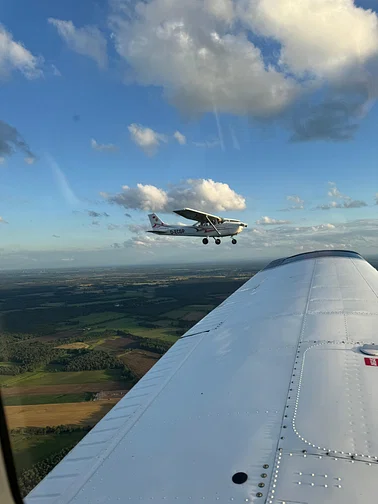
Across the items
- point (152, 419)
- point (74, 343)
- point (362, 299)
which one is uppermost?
point (362, 299)

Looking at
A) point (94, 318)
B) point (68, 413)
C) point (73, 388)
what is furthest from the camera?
point (94, 318)

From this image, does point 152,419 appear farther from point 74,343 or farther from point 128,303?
point 128,303

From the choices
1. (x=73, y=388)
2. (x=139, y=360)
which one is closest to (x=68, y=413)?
(x=73, y=388)

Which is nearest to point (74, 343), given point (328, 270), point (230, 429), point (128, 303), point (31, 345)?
point (31, 345)

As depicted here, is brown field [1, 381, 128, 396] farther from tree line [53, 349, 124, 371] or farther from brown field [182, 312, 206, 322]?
brown field [182, 312, 206, 322]

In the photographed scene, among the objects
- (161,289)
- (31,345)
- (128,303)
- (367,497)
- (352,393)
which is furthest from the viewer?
(161,289)

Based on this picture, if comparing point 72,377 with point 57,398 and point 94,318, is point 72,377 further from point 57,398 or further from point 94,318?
point 94,318

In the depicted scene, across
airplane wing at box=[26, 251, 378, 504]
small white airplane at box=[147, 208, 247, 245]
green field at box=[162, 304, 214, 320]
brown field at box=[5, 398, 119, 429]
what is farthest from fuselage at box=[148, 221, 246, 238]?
airplane wing at box=[26, 251, 378, 504]
